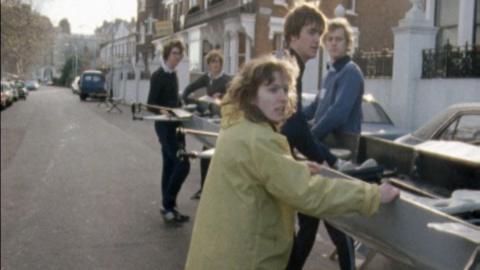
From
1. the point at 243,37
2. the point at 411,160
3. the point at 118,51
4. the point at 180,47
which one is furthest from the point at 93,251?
the point at 118,51

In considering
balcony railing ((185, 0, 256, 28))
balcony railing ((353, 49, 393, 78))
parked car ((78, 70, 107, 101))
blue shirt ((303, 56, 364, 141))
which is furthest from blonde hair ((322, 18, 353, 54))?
parked car ((78, 70, 107, 101))

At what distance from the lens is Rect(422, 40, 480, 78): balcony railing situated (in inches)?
510

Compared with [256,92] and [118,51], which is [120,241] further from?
[118,51]

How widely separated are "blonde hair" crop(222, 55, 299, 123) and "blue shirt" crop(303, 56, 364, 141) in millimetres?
1938

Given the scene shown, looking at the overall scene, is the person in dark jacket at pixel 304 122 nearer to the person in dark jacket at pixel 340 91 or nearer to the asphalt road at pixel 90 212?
the person in dark jacket at pixel 340 91

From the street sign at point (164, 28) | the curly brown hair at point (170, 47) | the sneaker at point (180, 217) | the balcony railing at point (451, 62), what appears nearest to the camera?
the curly brown hair at point (170, 47)

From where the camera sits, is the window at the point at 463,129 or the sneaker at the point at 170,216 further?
the sneaker at the point at 170,216

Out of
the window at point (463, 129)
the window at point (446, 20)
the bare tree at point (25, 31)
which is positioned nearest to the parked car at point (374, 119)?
the window at point (463, 129)

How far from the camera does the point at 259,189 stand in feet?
9.41

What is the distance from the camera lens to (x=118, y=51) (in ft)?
277

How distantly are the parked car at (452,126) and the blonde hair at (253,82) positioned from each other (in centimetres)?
328

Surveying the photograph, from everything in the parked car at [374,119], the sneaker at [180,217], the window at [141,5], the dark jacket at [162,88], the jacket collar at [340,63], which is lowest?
the sneaker at [180,217]

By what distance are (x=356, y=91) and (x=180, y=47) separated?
9.78ft

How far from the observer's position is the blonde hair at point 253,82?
296 cm
